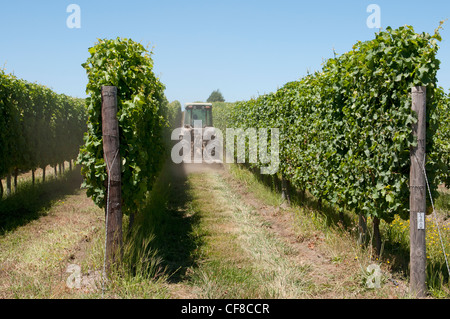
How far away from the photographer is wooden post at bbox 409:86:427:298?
4.33m

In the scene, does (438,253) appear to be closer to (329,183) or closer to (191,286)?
(329,183)

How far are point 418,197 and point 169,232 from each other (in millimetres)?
4570

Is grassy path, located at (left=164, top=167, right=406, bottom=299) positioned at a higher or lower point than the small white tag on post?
lower

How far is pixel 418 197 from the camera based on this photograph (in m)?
4.36

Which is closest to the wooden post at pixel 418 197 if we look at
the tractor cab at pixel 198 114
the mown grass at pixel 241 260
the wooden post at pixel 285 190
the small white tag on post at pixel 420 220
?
the small white tag on post at pixel 420 220

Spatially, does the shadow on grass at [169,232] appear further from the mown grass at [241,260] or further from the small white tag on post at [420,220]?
the small white tag on post at [420,220]

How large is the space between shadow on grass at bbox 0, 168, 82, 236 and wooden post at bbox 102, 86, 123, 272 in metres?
3.76

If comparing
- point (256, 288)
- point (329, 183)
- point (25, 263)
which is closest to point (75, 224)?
point (25, 263)

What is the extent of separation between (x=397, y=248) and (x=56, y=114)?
1216 cm

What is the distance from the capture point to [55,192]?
11688mm

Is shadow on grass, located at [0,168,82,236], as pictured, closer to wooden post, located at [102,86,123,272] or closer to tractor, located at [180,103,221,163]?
wooden post, located at [102,86,123,272]

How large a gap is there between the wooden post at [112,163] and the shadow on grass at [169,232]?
14.3 inches

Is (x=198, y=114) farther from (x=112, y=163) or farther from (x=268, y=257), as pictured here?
(x=112, y=163)

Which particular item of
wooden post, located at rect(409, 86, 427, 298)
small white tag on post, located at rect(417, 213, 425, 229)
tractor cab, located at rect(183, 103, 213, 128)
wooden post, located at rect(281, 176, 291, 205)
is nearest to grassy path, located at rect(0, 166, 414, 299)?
wooden post, located at rect(281, 176, 291, 205)
